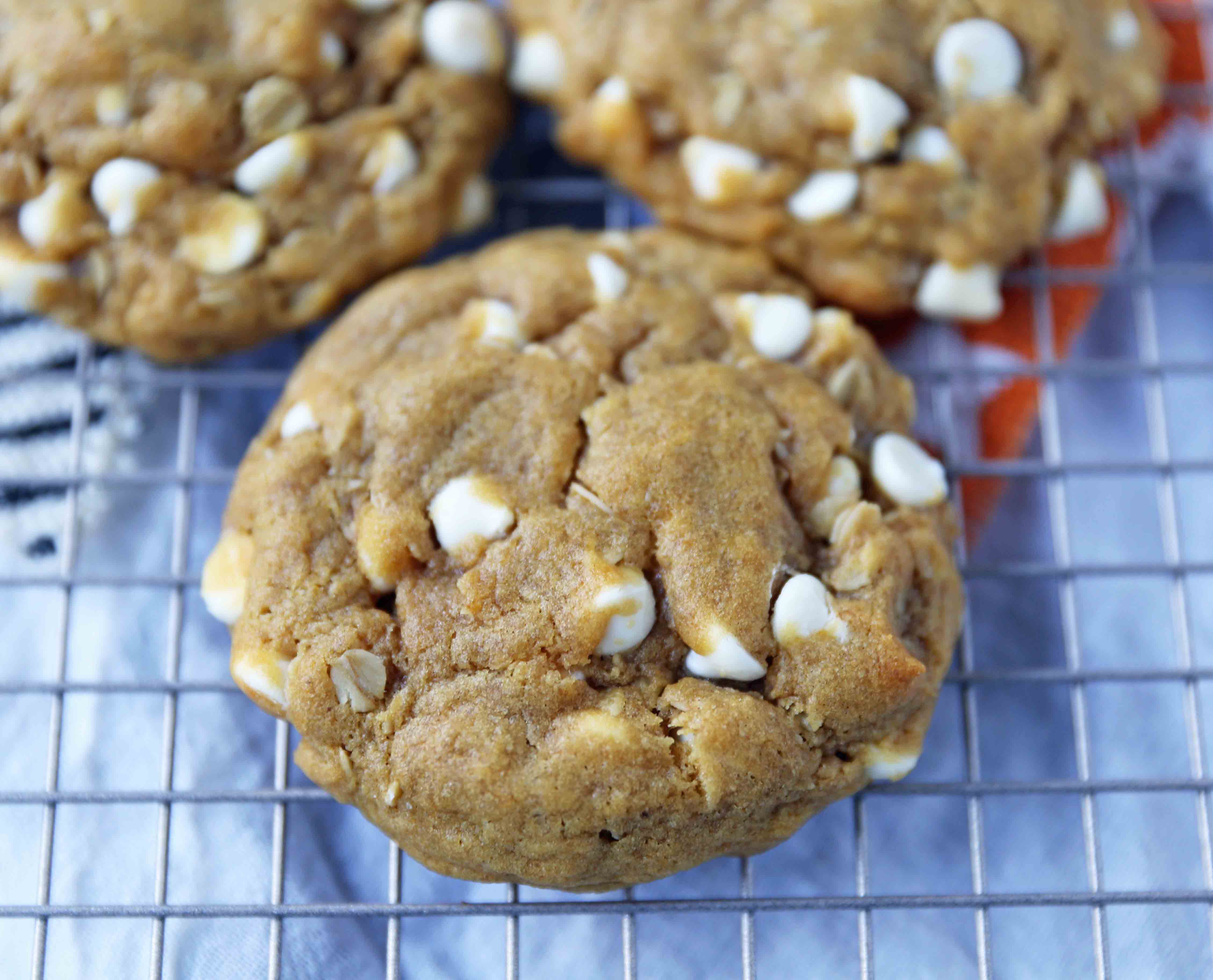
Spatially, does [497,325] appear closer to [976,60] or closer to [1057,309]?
[976,60]

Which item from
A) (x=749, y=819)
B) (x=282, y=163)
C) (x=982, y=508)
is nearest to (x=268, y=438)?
(x=282, y=163)

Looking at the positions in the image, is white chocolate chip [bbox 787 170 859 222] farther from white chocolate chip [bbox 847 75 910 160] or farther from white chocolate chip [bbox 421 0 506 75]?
white chocolate chip [bbox 421 0 506 75]

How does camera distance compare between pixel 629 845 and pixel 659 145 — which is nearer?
pixel 629 845

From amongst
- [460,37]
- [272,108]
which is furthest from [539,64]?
[272,108]

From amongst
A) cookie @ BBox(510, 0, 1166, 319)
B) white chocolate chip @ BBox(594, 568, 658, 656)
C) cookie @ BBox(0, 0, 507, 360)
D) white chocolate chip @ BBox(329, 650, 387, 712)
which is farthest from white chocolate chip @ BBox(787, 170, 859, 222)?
white chocolate chip @ BBox(329, 650, 387, 712)

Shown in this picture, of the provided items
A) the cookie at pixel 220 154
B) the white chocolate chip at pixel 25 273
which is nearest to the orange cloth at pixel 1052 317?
the cookie at pixel 220 154

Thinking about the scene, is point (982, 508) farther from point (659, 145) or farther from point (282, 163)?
point (282, 163)
